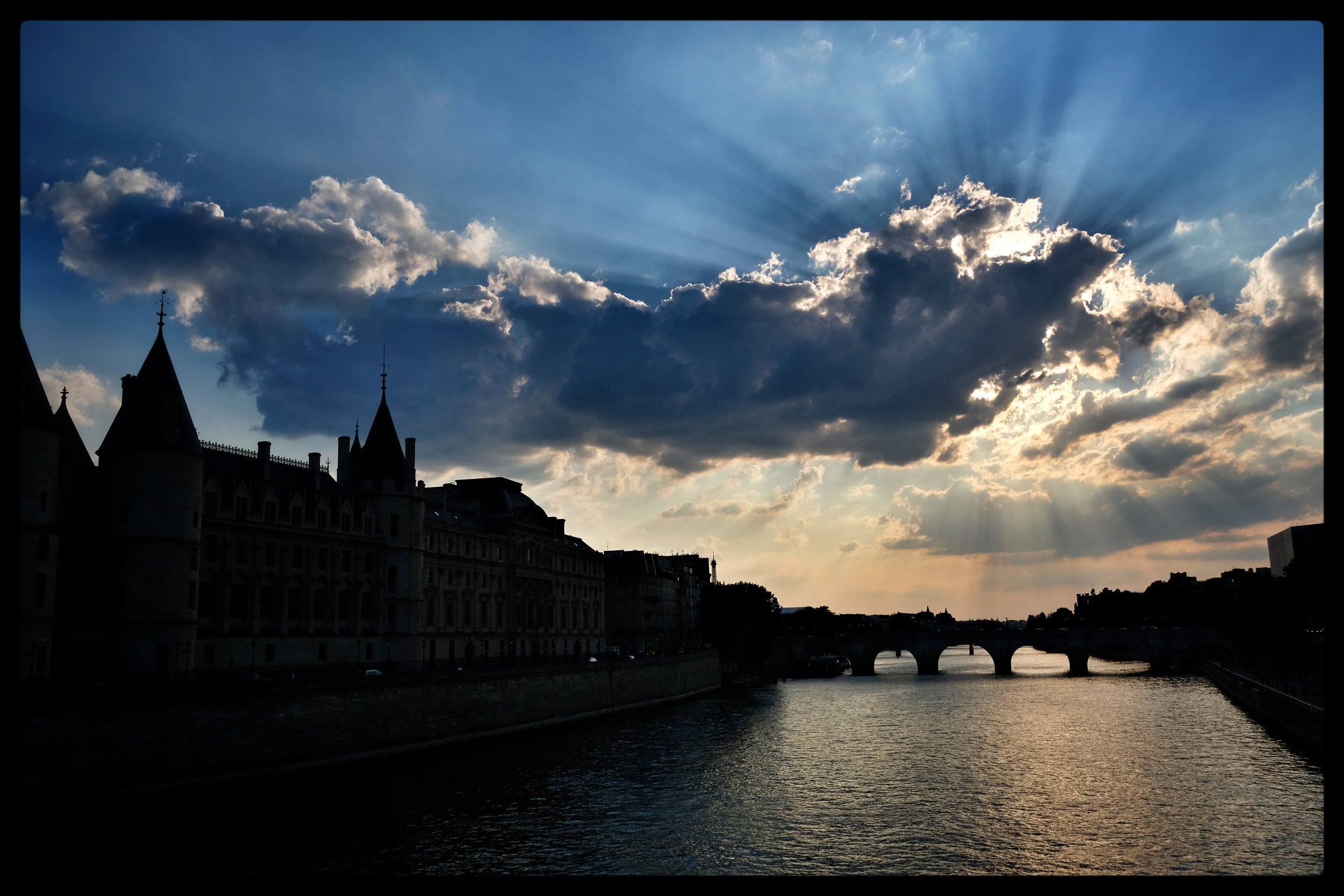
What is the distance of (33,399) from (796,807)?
133 feet

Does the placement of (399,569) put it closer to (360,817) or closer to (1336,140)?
(360,817)

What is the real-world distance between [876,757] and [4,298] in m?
56.6

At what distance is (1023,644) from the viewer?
14812 cm

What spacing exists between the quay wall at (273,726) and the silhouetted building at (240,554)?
4.41 metres

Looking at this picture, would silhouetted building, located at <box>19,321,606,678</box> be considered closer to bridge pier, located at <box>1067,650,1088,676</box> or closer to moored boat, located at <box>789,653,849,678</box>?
moored boat, located at <box>789,653,849,678</box>

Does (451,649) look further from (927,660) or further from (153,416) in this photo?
(927,660)

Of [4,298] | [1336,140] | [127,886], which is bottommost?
[127,886]

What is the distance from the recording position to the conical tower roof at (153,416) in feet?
177

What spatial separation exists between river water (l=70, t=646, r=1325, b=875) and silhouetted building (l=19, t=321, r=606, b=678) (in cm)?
1371

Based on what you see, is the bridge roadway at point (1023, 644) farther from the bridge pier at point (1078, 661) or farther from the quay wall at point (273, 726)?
the quay wall at point (273, 726)

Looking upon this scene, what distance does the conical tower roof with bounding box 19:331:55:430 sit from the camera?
44.6 metres

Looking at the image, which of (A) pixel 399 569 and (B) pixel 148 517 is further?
(A) pixel 399 569

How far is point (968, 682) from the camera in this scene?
131250mm
